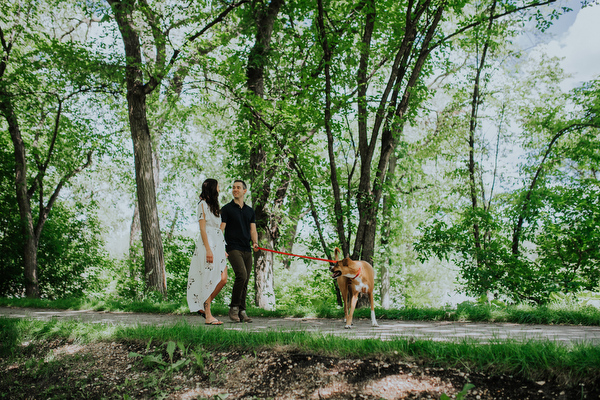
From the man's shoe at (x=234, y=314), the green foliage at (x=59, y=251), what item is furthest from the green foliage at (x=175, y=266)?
the man's shoe at (x=234, y=314)

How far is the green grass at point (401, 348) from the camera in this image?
298 cm

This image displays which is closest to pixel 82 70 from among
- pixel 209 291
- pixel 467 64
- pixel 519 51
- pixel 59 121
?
pixel 59 121

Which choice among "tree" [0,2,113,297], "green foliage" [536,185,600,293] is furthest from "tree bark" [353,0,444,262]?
"tree" [0,2,113,297]

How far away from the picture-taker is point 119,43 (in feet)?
35.2

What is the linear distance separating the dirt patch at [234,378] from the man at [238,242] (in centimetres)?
198

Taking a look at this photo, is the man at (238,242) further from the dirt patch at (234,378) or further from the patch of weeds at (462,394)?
the patch of weeds at (462,394)

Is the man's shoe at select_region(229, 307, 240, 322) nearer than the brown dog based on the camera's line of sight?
No

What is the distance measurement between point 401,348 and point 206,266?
11.1 feet

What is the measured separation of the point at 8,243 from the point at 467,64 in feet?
62.1

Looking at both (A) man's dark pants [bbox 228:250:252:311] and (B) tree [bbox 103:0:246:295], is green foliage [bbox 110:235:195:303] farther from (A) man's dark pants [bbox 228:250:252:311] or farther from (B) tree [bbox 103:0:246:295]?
(A) man's dark pants [bbox 228:250:252:311]

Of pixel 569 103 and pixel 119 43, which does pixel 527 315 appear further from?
pixel 119 43

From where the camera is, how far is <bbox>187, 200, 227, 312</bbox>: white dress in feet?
19.4

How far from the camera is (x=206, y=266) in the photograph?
595cm

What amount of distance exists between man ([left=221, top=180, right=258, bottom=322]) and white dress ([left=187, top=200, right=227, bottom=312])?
224mm
